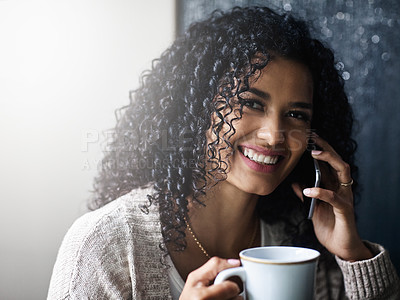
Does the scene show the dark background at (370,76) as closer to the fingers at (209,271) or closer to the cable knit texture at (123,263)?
the cable knit texture at (123,263)

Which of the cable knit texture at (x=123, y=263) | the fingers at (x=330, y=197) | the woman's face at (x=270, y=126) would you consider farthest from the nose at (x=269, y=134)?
the cable knit texture at (x=123, y=263)

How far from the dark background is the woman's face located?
16cm

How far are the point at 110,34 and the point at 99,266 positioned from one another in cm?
38

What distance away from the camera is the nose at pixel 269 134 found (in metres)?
0.69

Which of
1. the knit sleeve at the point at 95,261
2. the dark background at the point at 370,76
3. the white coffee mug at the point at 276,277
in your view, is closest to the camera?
the white coffee mug at the point at 276,277

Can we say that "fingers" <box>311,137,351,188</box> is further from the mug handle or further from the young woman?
the mug handle

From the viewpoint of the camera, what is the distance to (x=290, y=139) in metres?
0.73

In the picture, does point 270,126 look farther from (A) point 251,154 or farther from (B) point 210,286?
(B) point 210,286

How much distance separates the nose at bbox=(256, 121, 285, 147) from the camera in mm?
691

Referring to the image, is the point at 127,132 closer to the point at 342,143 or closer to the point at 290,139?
the point at 290,139

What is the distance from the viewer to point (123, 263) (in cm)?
66

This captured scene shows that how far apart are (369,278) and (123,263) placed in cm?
42

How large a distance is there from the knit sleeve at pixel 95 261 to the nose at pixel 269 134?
258mm

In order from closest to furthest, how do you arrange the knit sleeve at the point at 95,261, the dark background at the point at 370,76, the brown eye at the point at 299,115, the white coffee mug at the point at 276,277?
the white coffee mug at the point at 276,277 < the knit sleeve at the point at 95,261 < the brown eye at the point at 299,115 < the dark background at the point at 370,76
